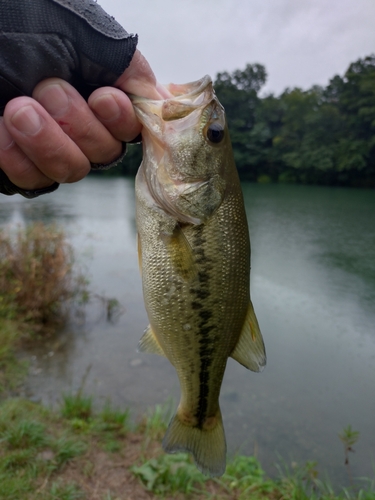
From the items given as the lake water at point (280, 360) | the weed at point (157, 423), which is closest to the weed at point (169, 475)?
the weed at point (157, 423)

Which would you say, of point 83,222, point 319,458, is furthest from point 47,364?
point 83,222

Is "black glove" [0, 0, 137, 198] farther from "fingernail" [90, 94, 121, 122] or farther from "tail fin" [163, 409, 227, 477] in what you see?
"tail fin" [163, 409, 227, 477]

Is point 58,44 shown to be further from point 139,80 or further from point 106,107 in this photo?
point 139,80

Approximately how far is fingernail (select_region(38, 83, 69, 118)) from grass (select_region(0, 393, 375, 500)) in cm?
276

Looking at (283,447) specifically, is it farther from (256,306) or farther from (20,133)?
(20,133)

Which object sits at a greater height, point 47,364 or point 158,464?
point 158,464

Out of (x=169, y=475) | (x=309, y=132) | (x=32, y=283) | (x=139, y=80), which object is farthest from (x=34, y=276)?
(x=309, y=132)

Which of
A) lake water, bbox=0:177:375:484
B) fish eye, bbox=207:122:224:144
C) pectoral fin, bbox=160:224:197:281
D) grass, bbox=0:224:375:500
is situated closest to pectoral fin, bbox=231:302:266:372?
pectoral fin, bbox=160:224:197:281

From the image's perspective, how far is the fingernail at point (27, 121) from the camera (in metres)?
1.50

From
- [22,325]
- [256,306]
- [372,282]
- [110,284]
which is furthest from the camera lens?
[372,282]

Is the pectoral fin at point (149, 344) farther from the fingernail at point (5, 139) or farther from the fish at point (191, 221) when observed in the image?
the fingernail at point (5, 139)

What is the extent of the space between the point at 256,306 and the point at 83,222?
10.4 m

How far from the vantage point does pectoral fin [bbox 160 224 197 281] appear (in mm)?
1811

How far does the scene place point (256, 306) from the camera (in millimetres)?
8875
